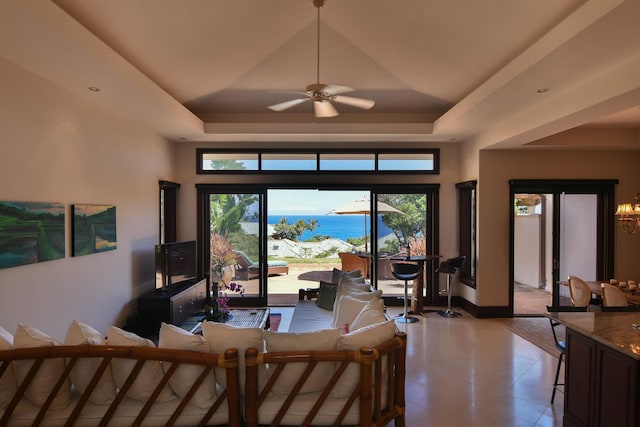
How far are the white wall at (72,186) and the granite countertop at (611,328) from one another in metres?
4.47

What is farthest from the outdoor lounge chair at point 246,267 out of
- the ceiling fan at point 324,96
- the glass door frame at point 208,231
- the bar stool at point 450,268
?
the ceiling fan at point 324,96

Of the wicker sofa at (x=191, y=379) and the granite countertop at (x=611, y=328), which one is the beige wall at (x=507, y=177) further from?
the wicker sofa at (x=191, y=379)

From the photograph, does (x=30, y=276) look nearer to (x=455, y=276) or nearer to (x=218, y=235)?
(x=218, y=235)

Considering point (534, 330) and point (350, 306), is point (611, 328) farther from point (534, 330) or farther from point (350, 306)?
point (534, 330)

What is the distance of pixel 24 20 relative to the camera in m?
2.26

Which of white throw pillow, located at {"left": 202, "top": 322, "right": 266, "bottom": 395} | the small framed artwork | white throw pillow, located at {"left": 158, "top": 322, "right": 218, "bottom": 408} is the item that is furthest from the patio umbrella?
white throw pillow, located at {"left": 158, "top": 322, "right": 218, "bottom": 408}

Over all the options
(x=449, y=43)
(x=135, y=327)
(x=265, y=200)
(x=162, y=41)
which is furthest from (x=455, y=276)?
(x=162, y=41)

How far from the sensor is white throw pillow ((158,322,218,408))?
2.01 meters

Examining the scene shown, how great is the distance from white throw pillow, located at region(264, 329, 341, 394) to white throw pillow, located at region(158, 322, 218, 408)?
1.16 feet

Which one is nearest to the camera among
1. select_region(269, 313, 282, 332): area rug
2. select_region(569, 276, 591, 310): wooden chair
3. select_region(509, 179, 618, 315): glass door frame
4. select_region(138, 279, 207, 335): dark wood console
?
select_region(569, 276, 591, 310): wooden chair

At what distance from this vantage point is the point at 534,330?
5023 mm

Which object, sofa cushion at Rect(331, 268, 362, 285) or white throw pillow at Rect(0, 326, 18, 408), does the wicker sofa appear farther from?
sofa cushion at Rect(331, 268, 362, 285)

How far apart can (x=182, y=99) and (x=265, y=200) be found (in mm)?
2150

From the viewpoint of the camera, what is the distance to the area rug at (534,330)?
14.6 feet
